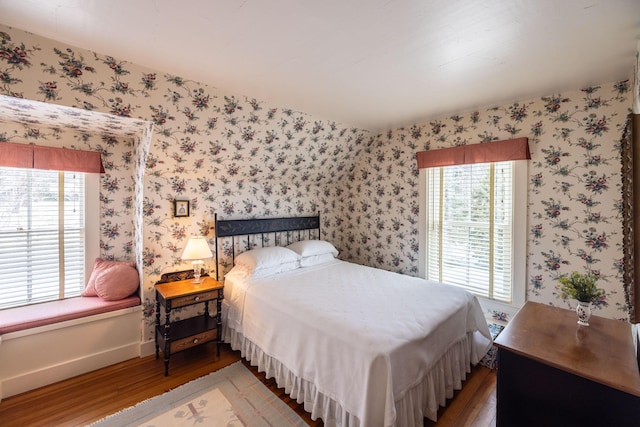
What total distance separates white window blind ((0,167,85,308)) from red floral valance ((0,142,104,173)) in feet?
0.52

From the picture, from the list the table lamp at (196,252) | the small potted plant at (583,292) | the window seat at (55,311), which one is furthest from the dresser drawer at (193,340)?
the small potted plant at (583,292)

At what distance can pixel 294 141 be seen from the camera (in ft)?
10.8

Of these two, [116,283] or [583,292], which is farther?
[116,283]

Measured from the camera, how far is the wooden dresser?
120 cm

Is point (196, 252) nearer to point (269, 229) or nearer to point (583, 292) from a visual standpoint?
point (269, 229)

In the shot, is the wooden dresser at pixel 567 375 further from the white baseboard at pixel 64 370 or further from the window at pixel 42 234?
the window at pixel 42 234

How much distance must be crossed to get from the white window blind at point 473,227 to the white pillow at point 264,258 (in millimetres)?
1750

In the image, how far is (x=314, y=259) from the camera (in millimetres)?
3539

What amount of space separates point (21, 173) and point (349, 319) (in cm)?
322

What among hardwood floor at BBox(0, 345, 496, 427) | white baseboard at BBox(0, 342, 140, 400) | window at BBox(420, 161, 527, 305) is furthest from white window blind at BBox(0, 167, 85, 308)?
window at BBox(420, 161, 527, 305)

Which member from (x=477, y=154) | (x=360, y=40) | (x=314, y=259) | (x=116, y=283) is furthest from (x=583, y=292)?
(x=116, y=283)

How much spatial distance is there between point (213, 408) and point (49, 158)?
105 inches

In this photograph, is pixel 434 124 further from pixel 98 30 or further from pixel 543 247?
pixel 98 30

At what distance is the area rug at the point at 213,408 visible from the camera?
1.94 metres
